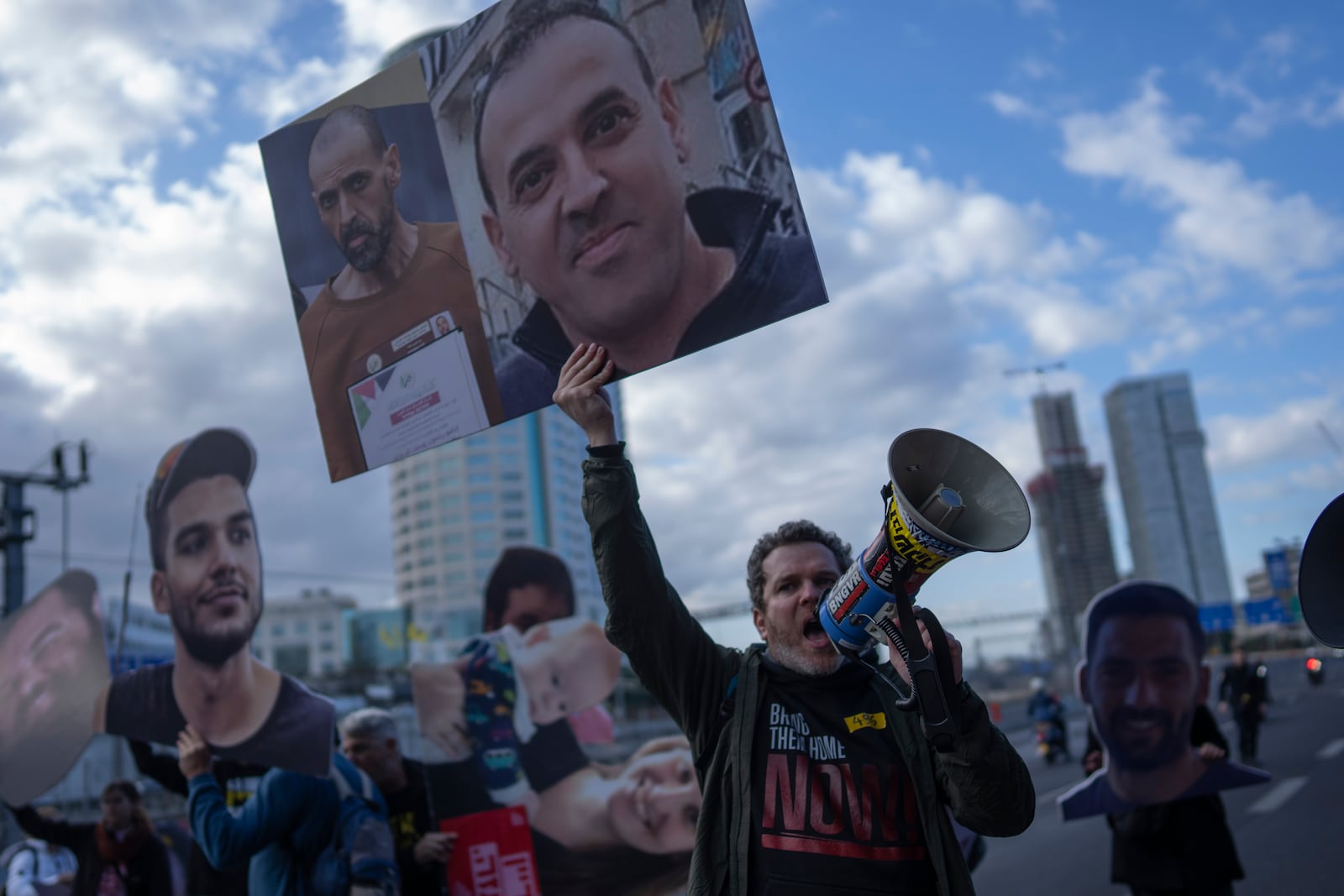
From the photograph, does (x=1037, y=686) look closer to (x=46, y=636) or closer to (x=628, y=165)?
(x=46, y=636)

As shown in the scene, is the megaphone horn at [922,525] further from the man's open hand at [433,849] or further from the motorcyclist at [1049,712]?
the motorcyclist at [1049,712]

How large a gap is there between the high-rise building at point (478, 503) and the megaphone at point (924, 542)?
108 m

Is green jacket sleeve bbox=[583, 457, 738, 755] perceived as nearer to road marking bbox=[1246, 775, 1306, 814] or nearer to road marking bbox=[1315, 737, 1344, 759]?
road marking bbox=[1246, 775, 1306, 814]

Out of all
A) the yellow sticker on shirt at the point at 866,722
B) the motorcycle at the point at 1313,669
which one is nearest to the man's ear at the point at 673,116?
the yellow sticker on shirt at the point at 866,722

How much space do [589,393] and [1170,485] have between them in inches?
3458

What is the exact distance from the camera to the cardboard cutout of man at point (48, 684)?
6000mm

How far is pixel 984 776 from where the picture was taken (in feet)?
6.82

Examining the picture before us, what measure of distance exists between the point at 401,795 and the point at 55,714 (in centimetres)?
237

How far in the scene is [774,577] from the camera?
2619mm

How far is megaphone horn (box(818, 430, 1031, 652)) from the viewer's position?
196 centimetres

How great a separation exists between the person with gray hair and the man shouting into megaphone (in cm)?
296

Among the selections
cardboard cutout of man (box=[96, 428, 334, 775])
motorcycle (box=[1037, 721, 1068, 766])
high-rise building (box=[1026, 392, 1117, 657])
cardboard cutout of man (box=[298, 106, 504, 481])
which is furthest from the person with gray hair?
high-rise building (box=[1026, 392, 1117, 657])

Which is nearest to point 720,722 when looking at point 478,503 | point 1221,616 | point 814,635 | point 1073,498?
point 814,635

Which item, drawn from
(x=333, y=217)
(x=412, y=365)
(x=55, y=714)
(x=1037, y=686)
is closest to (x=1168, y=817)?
(x=412, y=365)
